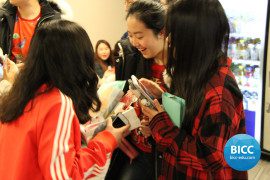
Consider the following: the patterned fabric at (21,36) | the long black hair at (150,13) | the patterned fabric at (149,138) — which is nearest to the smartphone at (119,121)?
the patterned fabric at (149,138)

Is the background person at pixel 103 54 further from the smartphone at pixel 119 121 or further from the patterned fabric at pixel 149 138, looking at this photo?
the smartphone at pixel 119 121

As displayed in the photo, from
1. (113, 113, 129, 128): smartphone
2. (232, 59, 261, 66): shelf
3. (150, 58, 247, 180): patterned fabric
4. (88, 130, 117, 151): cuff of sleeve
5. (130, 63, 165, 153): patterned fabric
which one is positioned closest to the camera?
(150, 58, 247, 180): patterned fabric

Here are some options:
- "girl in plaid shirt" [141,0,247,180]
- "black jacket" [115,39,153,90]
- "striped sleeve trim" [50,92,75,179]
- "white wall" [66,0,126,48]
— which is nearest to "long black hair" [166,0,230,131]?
"girl in plaid shirt" [141,0,247,180]

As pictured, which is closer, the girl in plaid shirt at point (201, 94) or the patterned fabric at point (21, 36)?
the girl in plaid shirt at point (201, 94)

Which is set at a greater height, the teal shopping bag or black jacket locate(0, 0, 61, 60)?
black jacket locate(0, 0, 61, 60)

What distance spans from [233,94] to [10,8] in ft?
5.47

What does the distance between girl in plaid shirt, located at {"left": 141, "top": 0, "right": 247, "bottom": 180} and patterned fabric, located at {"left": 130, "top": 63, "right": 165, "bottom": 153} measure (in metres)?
0.36


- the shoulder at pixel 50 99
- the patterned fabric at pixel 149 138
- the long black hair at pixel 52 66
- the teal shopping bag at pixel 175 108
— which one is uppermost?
the long black hair at pixel 52 66

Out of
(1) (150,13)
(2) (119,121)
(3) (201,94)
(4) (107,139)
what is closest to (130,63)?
(1) (150,13)

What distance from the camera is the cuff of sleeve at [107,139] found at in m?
1.22

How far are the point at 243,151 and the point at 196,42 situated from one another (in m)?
0.41

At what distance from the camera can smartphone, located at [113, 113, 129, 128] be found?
133cm

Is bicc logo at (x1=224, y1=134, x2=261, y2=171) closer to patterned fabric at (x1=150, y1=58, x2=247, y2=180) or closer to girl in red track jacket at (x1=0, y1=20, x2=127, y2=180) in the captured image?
patterned fabric at (x1=150, y1=58, x2=247, y2=180)

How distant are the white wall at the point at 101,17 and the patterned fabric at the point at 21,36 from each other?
86.7 inches
